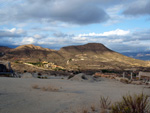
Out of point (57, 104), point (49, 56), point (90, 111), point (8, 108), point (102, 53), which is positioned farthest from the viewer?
point (102, 53)

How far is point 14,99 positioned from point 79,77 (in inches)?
603

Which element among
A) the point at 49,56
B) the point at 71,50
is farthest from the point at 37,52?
the point at 71,50

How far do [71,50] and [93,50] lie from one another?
13184 millimetres

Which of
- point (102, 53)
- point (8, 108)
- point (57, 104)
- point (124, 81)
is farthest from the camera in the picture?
point (102, 53)

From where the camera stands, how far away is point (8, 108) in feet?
19.5

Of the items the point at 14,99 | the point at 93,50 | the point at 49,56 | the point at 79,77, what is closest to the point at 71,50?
the point at 93,50

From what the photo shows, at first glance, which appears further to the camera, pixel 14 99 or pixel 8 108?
pixel 14 99

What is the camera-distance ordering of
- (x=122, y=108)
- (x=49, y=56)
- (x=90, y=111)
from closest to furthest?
(x=122, y=108)
(x=90, y=111)
(x=49, y=56)

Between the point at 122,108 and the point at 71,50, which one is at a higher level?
the point at 71,50

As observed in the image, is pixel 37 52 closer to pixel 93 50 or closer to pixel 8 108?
pixel 93 50

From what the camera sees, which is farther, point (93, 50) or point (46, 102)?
point (93, 50)

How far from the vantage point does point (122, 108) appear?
5469 millimetres

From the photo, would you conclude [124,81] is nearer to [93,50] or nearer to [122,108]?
[122,108]

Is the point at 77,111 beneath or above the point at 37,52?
beneath
